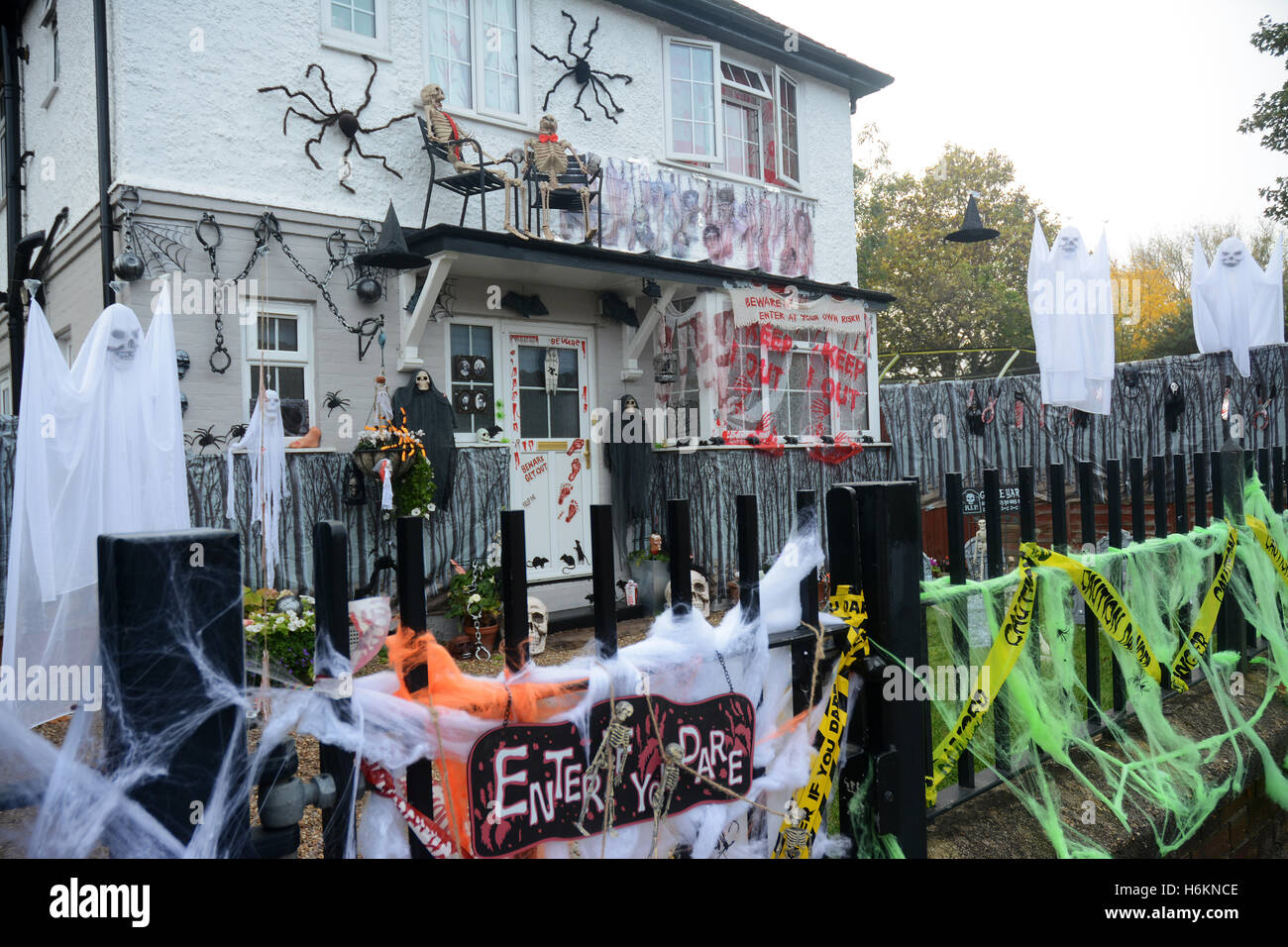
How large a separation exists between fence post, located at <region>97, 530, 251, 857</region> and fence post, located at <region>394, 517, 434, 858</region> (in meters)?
0.25

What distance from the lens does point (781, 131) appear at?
38.7 ft

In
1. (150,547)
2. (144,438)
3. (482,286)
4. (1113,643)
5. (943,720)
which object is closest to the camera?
(150,547)

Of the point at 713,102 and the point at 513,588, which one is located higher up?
the point at 713,102

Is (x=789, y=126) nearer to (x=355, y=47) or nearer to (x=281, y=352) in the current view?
(x=355, y=47)

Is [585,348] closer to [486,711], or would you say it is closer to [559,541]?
[559,541]

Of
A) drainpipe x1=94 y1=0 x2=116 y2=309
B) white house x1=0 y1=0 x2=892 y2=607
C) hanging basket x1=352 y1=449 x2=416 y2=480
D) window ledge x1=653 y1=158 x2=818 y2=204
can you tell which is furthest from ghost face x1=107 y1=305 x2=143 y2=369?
window ledge x1=653 y1=158 x2=818 y2=204

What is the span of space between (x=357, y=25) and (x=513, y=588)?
8508mm

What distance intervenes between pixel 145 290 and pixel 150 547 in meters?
6.95

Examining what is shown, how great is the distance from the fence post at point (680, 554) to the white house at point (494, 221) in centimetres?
656

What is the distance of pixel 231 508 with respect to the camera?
6.95 metres

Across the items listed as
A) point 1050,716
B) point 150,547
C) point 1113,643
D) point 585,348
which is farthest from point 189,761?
point 585,348

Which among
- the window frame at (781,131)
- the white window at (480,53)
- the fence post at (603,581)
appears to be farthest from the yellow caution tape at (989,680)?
the window frame at (781,131)

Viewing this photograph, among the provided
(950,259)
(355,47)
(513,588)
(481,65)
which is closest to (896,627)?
(513,588)

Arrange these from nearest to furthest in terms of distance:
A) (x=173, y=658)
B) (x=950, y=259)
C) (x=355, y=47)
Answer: (x=173, y=658), (x=355, y=47), (x=950, y=259)
